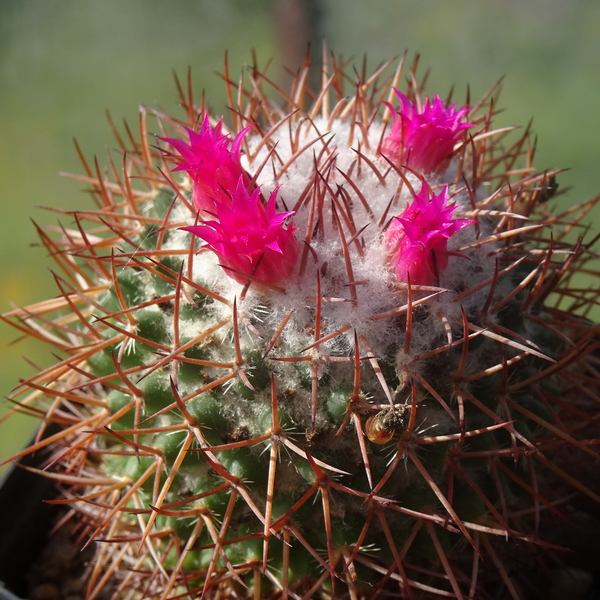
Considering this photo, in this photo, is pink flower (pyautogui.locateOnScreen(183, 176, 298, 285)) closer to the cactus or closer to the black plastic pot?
the cactus

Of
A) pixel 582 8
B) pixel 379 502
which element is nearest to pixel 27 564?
pixel 379 502

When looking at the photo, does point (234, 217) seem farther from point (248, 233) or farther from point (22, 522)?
point (22, 522)

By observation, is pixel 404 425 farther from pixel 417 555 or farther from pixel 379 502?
pixel 417 555

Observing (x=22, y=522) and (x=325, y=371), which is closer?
(x=325, y=371)

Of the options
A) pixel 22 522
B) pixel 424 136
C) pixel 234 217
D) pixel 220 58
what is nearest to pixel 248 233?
pixel 234 217

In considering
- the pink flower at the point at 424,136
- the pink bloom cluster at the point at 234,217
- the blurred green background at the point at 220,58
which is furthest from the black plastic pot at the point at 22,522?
the blurred green background at the point at 220,58

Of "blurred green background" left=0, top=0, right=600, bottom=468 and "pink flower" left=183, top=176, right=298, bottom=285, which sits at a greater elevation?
"blurred green background" left=0, top=0, right=600, bottom=468

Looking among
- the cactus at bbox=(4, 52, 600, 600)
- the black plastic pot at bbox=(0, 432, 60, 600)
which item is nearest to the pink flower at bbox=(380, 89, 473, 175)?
the cactus at bbox=(4, 52, 600, 600)
